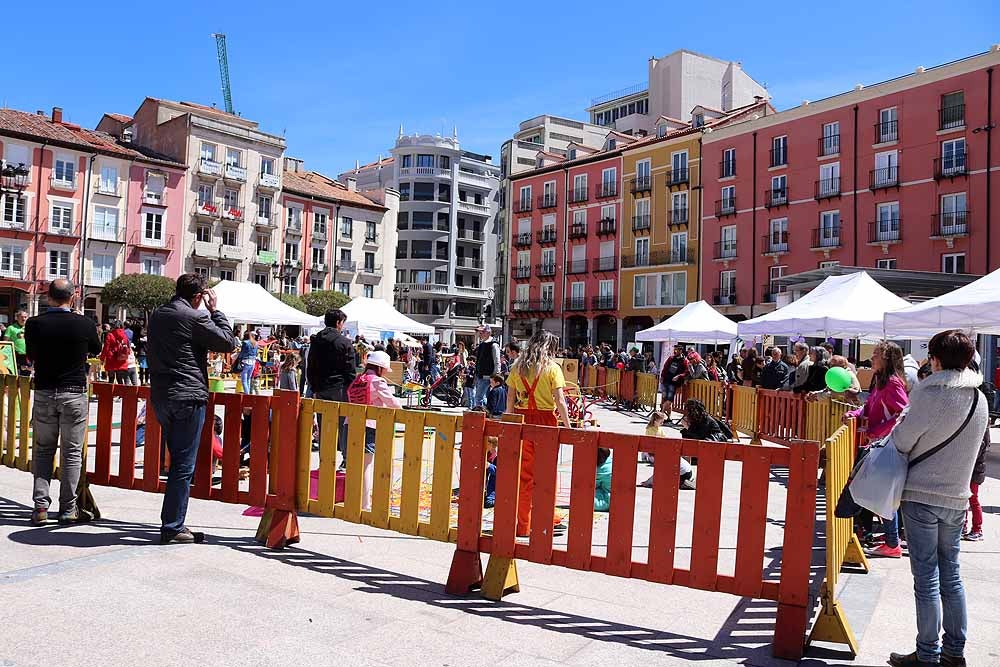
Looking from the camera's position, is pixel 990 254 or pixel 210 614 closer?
pixel 210 614

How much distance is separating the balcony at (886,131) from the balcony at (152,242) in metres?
40.3

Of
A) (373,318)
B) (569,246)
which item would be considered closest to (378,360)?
(373,318)

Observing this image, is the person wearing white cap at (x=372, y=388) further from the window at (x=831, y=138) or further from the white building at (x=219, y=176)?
the white building at (x=219, y=176)

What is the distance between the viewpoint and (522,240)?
57.9 m

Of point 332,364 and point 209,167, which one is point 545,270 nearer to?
point 209,167

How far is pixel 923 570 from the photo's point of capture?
3.82m

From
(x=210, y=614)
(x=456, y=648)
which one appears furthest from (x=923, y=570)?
(x=210, y=614)

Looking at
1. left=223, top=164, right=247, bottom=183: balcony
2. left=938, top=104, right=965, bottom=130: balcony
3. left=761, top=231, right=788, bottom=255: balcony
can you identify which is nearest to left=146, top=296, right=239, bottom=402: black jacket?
left=938, top=104, right=965, bottom=130: balcony

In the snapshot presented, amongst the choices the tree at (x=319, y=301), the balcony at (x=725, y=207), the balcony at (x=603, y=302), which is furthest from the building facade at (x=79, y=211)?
the balcony at (x=725, y=207)

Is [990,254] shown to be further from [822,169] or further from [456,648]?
[456,648]

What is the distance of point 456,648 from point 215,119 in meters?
55.0

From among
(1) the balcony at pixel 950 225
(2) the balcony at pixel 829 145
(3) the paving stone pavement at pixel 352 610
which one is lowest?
(3) the paving stone pavement at pixel 352 610

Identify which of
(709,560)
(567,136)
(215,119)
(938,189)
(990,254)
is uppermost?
(567,136)

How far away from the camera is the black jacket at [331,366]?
7980mm
